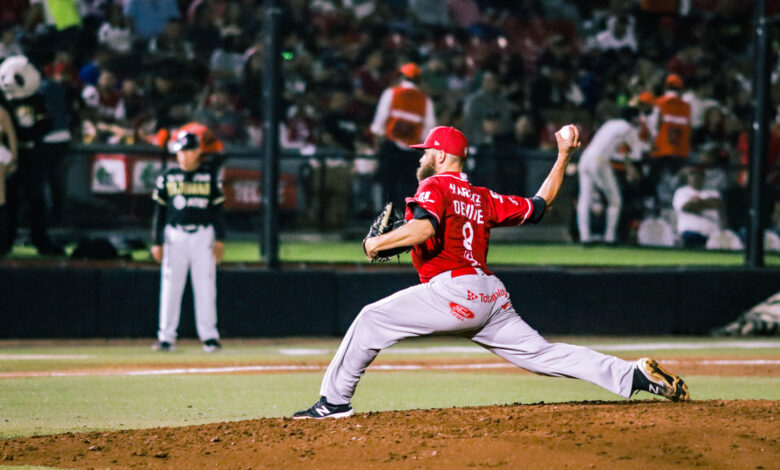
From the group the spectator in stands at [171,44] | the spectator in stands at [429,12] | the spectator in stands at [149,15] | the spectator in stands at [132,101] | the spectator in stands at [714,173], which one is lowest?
the spectator in stands at [714,173]

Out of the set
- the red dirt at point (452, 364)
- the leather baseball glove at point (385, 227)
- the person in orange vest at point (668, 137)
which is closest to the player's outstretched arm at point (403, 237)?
the leather baseball glove at point (385, 227)

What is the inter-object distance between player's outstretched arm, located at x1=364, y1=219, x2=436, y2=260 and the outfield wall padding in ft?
22.9

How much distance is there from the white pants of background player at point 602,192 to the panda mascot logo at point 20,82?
6512mm

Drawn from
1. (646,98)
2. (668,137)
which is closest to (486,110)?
(646,98)

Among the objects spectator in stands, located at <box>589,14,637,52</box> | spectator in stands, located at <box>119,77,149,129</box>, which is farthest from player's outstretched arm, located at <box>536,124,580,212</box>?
spectator in stands, located at <box>589,14,637,52</box>

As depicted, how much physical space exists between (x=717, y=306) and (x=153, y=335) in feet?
21.4

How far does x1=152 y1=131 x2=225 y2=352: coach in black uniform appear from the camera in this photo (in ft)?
38.7

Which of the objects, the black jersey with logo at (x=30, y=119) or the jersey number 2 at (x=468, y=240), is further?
the black jersey with logo at (x=30, y=119)

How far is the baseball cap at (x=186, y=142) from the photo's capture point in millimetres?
11695

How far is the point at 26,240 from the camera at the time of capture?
1291 centimetres

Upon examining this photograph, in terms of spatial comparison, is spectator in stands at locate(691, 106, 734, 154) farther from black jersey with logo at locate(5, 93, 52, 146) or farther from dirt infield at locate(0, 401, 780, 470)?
dirt infield at locate(0, 401, 780, 470)

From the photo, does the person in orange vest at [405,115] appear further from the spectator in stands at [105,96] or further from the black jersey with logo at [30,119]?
the black jersey with logo at [30,119]

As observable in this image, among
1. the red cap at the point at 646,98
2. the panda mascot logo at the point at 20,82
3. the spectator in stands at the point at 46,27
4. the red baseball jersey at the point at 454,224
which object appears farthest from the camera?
the spectator in stands at the point at 46,27

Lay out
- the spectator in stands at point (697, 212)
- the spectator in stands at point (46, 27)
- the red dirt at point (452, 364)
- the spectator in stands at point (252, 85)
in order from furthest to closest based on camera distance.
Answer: the spectator in stands at point (252, 85), the spectator in stands at point (46, 27), the spectator in stands at point (697, 212), the red dirt at point (452, 364)
